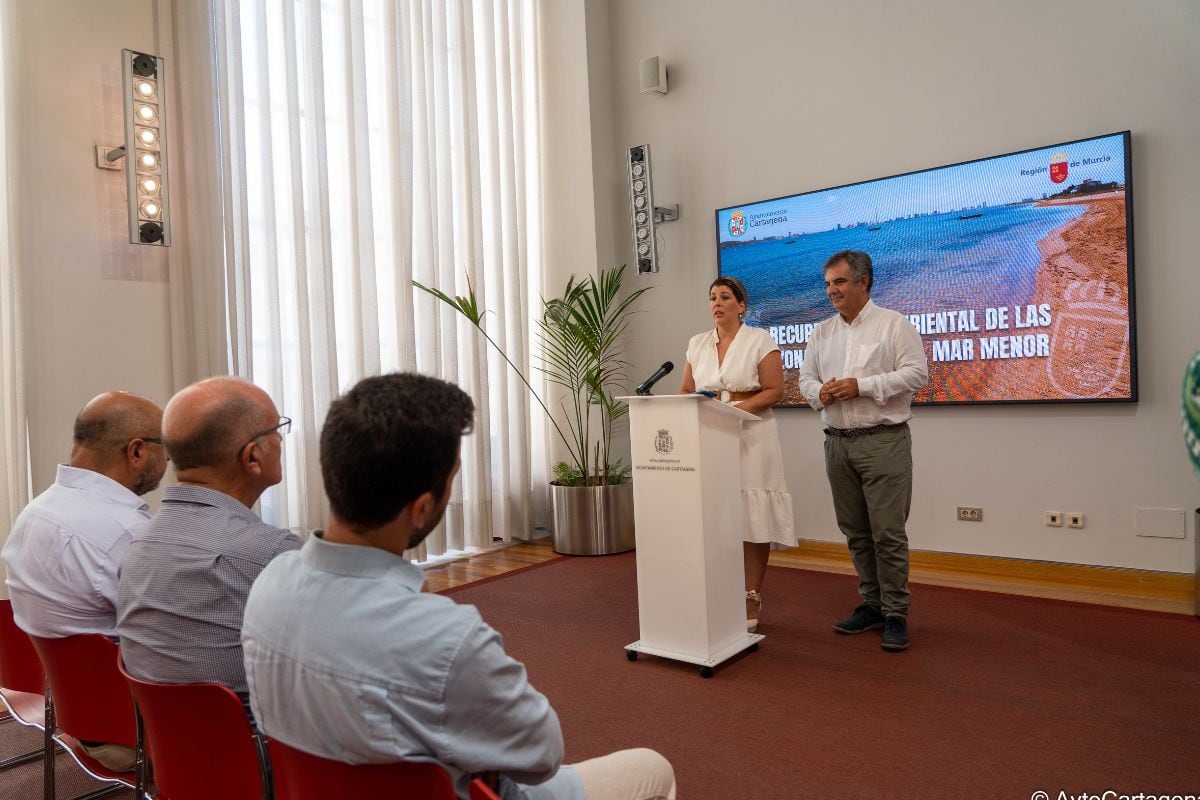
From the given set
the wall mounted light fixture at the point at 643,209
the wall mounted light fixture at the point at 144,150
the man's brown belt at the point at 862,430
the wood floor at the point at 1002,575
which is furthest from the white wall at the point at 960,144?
the wall mounted light fixture at the point at 144,150

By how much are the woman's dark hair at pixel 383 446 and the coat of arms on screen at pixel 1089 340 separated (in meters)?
4.43

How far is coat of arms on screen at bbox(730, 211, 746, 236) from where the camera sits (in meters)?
5.91

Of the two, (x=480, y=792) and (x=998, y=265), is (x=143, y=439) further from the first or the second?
(x=998, y=265)

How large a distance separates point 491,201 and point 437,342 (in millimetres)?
1217

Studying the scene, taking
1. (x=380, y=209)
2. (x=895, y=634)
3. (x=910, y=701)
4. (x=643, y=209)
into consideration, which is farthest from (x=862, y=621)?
(x=380, y=209)

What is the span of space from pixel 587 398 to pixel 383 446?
530 cm

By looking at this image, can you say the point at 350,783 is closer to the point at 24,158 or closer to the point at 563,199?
the point at 24,158

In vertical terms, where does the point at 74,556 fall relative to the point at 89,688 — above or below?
above

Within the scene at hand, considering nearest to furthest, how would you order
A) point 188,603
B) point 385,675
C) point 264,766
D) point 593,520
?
point 385,675 < point 264,766 < point 188,603 < point 593,520

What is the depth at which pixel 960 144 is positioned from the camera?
5.03 metres

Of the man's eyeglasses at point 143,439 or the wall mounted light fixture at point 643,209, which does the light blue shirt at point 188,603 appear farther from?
the wall mounted light fixture at point 643,209

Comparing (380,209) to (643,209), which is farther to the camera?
(643,209)

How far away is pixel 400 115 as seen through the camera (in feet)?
18.1

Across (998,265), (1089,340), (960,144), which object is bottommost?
(1089,340)
